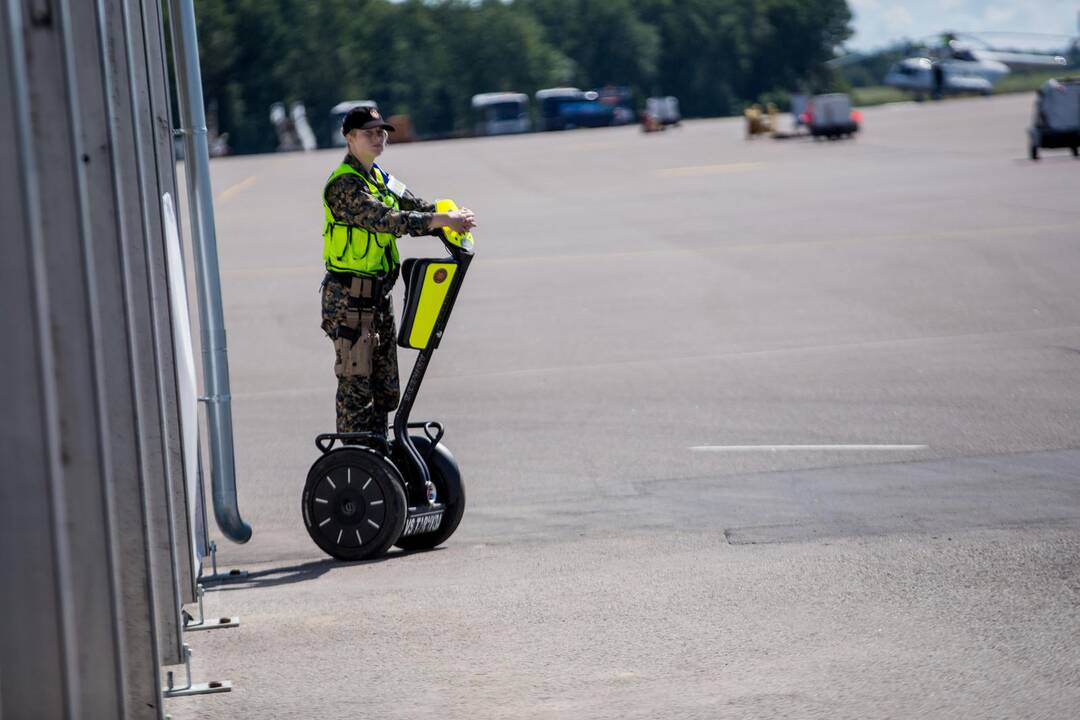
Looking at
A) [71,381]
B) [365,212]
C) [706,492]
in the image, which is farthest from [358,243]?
[71,381]

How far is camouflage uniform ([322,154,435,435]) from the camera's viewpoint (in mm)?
6988

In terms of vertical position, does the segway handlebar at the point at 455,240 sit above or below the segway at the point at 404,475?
above

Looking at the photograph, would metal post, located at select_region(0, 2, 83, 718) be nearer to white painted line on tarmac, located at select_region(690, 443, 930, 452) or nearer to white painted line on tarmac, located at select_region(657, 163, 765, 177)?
white painted line on tarmac, located at select_region(690, 443, 930, 452)

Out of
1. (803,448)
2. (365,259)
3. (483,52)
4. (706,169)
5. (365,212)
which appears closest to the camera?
(365,212)

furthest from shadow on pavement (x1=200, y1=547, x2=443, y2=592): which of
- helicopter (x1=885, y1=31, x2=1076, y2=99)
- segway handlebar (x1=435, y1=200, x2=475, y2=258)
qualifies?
helicopter (x1=885, y1=31, x2=1076, y2=99)

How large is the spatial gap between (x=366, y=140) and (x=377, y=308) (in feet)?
2.51

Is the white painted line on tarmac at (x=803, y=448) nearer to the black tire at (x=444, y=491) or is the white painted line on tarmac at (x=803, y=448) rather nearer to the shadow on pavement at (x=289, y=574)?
the black tire at (x=444, y=491)

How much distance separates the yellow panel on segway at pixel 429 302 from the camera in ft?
22.9

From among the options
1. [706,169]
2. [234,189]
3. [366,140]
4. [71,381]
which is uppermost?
[366,140]

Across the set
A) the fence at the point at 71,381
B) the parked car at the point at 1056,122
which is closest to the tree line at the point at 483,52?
the parked car at the point at 1056,122

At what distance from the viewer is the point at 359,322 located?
7258mm

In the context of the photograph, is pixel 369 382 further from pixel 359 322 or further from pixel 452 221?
pixel 452 221

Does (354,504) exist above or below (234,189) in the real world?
above

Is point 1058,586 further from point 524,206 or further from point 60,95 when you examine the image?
point 524,206
